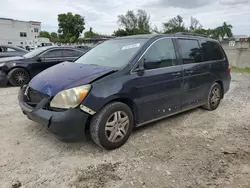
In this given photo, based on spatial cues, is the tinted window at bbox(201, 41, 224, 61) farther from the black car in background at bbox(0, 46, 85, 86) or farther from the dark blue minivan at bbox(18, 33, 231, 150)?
the black car in background at bbox(0, 46, 85, 86)

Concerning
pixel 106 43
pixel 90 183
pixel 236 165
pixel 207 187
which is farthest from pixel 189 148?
pixel 106 43

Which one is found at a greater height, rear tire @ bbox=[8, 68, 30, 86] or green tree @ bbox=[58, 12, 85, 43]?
green tree @ bbox=[58, 12, 85, 43]

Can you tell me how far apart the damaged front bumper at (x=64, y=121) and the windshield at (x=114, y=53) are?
1014 mm

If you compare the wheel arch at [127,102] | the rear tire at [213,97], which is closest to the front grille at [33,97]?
the wheel arch at [127,102]

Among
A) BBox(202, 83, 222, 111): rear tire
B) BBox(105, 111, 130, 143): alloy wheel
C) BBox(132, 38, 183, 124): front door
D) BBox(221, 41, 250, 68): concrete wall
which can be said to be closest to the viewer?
BBox(105, 111, 130, 143): alloy wheel

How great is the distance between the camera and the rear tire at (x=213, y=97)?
16.4 ft

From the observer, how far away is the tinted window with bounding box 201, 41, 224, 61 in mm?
4879

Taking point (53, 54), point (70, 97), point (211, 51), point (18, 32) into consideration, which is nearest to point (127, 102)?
point (70, 97)

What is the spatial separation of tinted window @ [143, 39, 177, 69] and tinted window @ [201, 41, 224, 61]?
1.09 meters

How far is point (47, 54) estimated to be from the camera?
8.23 m

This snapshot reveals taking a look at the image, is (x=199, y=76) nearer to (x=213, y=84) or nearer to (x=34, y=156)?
(x=213, y=84)

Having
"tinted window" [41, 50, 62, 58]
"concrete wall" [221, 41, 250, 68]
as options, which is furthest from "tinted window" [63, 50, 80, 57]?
"concrete wall" [221, 41, 250, 68]

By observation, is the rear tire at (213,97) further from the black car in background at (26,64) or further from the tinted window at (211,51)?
the black car in background at (26,64)

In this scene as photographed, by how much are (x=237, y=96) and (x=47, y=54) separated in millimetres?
6257
